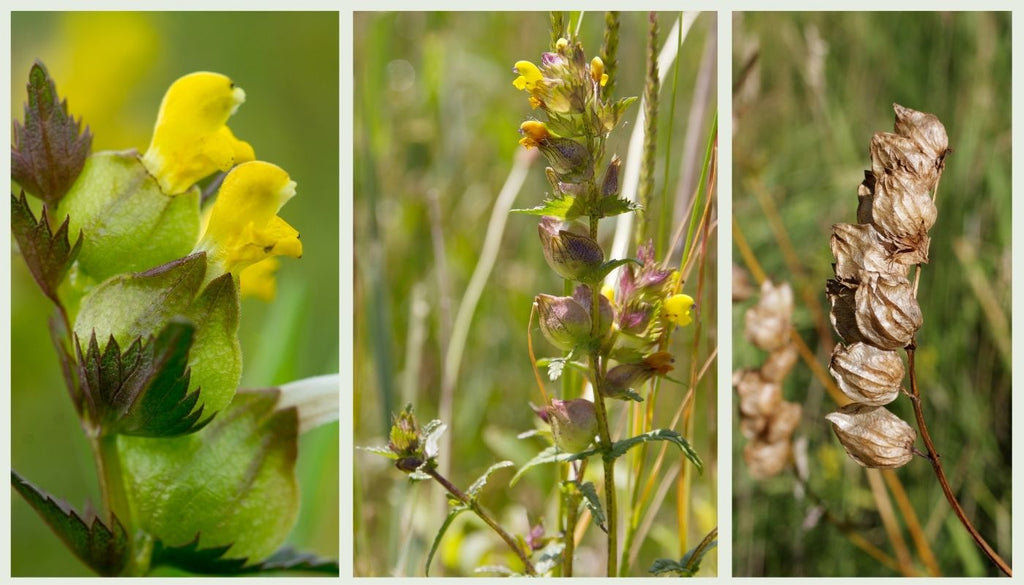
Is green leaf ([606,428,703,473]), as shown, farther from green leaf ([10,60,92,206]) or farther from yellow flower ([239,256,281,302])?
green leaf ([10,60,92,206])

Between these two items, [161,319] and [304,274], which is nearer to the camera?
[161,319]

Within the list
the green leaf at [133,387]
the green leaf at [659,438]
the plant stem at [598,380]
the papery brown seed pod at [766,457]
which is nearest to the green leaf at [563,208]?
the plant stem at [598,380]

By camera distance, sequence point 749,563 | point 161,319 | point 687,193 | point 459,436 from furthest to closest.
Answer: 1. point 459,436
2. point 749,563
3. point 687,193
4. point 161,319

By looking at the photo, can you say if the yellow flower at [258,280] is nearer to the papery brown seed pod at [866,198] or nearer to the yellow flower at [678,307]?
the yellow flower at [678,307]

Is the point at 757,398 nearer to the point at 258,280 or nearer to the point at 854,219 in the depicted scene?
the point at 854,219

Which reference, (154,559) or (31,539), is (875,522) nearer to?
(154,559)

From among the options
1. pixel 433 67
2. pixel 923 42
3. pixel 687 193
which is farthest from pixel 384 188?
pixel 923 42

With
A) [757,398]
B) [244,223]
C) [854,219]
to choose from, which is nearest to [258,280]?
[244,223]
